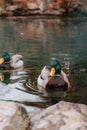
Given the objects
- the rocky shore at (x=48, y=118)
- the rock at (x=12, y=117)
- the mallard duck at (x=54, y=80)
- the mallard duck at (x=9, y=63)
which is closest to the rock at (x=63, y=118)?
the rocky shore at (x=48, y=118)

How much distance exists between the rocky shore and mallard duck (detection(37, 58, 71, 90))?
546cm

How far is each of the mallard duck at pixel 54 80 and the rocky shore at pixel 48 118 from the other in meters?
5.46

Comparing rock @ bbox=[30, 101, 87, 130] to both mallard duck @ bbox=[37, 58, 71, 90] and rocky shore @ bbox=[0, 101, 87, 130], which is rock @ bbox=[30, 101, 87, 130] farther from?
mallard duck @ bbox=[37, 58, 71, 90]

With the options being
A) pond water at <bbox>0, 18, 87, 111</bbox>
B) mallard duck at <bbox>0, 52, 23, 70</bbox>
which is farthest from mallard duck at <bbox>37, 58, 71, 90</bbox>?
mallard duck at <bbox>0, 52, 23, 70</bbox>

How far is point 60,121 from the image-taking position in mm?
8445

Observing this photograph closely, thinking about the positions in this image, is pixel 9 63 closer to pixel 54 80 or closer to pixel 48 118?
pixel 54 80

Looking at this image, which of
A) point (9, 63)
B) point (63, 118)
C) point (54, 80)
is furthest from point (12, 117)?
point (9, 63)

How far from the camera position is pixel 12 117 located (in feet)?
27.3

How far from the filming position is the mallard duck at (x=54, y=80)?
48.1ft

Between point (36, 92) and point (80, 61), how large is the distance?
24.0 feet

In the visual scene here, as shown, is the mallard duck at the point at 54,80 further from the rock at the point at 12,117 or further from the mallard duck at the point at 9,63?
the rock at the point at 12,117

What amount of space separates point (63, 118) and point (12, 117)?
41.0 inches

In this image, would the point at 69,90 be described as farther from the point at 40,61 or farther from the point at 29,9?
the point at 29,9

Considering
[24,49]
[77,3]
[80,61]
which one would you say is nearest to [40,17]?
[77,3]
